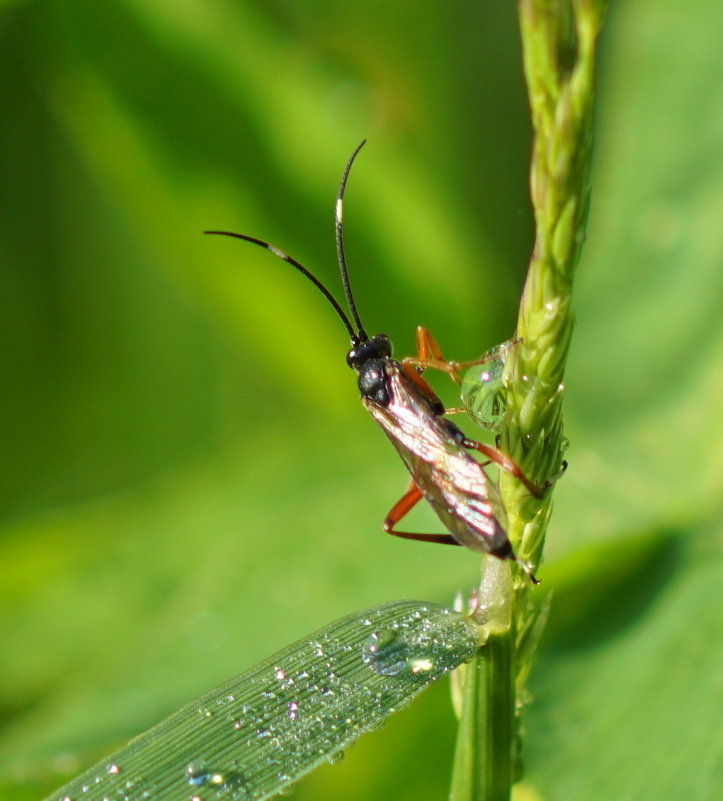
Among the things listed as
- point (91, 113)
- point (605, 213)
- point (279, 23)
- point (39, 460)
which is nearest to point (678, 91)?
point (605, 213)

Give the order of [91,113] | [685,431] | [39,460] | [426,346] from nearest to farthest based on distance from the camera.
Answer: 1. [426,346]
2. [685,431]
3. [91,113]
4. [39,460]

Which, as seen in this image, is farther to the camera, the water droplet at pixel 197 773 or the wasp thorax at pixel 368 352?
the wasp thorax at pixel 368 352

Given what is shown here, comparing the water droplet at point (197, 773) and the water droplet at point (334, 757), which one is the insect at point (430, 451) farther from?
the water droplet at point (197, 773)

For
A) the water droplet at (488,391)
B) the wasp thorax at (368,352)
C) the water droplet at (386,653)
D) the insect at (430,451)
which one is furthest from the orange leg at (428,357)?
the water droplet at (386,653)

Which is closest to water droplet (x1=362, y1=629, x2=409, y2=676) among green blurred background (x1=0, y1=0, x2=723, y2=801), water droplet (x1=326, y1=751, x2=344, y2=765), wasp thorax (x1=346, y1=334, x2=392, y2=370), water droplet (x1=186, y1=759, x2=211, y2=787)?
water droplet (x1=326, y1=751, x2=344, y2=765)

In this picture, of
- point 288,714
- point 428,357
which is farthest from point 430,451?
point 288,714

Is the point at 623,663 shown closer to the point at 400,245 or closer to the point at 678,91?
the point at 400,245

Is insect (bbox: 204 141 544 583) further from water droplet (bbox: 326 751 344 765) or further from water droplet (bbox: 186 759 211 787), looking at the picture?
water droplet (bbox: 186 759 211 787)

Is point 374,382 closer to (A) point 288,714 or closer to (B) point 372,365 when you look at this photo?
(B) point 372,365
